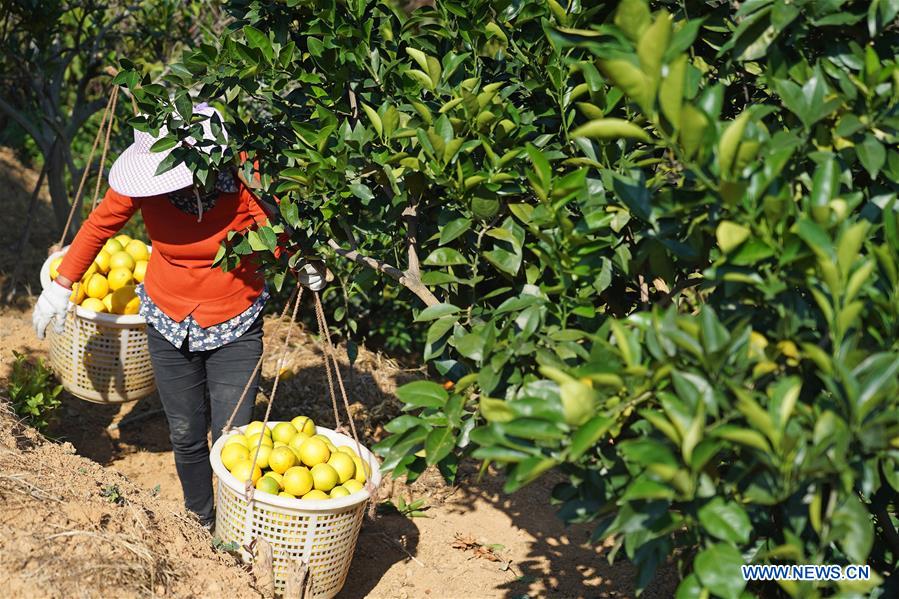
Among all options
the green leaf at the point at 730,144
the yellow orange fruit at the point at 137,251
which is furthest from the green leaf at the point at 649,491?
the yellow orange fruit at the point at 137,251

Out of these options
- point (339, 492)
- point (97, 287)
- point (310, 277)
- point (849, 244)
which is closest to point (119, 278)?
point (97, 287)

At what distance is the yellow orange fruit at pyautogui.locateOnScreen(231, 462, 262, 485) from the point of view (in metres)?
2.95

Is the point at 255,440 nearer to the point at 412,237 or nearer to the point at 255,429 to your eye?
the point at 255,429

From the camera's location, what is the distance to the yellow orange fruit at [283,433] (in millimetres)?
3264

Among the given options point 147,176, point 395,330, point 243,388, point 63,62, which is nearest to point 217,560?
point 243,388

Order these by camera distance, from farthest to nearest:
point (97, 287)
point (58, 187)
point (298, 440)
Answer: point (58, 187) < point (97, 287) < point (298, 440)

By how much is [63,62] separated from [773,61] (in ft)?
17.0

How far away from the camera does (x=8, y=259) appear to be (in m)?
6.36

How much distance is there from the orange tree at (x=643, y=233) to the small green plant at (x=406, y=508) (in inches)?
64.0

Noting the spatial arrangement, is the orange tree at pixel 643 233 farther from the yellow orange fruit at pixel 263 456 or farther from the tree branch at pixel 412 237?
the yellow orange fruit at pixel 263 456

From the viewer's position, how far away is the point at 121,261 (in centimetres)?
405

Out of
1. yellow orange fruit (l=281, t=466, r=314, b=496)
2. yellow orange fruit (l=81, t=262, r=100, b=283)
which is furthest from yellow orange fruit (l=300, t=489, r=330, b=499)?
yellow orange fruit (l=81, t=262, r=100, b=283)

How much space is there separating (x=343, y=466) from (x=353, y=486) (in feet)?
0.31

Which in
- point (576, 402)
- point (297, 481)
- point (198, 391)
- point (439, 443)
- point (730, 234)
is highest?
point (730, 234)
